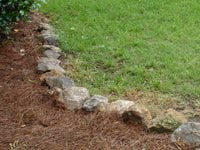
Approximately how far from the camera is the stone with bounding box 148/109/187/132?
409cm

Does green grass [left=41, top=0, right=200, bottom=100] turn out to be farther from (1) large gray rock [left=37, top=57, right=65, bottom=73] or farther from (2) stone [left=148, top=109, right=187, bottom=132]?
(2) stone [left=148, top=109, right=187, bottom=132]

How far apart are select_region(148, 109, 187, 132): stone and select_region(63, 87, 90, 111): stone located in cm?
80

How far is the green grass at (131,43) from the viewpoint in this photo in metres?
5.32

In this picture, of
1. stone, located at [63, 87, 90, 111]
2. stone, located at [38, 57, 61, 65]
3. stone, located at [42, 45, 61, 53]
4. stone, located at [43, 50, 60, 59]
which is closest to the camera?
stone, located at [63, 87, 90, 111]

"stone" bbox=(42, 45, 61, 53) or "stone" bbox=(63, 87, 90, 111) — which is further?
"stone" bbox=(42, 45, 61, 53)

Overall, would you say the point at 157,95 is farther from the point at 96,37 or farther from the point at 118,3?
the point at 118,3

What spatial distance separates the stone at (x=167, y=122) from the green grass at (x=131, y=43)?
831mm

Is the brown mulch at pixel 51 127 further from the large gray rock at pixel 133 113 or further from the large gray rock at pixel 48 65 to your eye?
the large gray rock at pixel 48 65

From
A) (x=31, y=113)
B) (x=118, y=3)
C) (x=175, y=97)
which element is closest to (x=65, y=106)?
(x=31, y=113)

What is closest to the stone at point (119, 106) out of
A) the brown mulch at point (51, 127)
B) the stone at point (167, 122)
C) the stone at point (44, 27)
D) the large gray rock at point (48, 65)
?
the brown mulch at point (51, 127)

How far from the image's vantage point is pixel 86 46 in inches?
253

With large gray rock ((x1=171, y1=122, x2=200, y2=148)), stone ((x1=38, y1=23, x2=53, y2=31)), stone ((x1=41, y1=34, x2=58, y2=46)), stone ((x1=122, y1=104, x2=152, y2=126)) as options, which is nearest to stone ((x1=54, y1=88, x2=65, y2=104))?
stone ((x1=122, y1=104, x2=152, y2=126))

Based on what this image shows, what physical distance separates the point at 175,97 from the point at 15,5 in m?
2.37

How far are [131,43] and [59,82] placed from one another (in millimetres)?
1671
